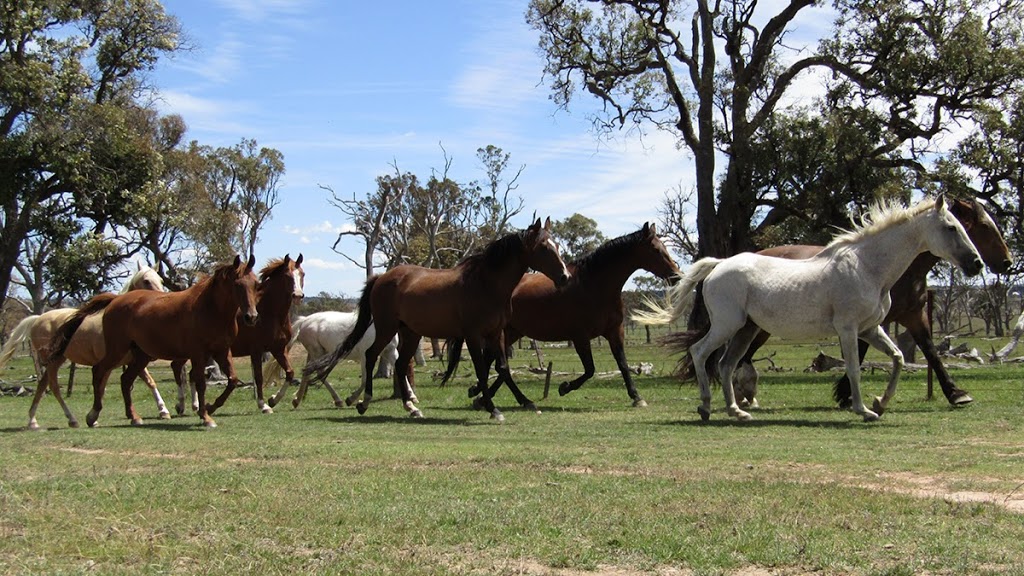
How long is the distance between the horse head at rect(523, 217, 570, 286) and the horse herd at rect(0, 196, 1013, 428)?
0.07ft

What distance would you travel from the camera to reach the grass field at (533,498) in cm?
571

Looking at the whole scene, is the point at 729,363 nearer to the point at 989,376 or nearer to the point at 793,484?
the point at 793,484

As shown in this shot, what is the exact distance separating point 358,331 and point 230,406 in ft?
13.6

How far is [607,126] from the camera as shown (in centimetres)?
3262

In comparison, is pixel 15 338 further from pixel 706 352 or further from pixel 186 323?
pixel 706 352

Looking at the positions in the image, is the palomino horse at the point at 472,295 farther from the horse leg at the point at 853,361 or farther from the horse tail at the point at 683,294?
the horse leg at the point at 853,361

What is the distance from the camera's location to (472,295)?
15.1 meters

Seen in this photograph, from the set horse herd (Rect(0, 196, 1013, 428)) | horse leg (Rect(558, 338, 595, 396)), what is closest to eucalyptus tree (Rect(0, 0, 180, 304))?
horse herd (Rect(0, 196, 1013, 428))

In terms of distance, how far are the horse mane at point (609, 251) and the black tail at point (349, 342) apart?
3.55 metres

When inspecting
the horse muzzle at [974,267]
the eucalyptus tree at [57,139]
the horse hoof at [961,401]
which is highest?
the eucalyptus tree at [57,139]

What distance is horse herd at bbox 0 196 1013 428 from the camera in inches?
496

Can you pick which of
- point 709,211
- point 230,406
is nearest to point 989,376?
point 709,211

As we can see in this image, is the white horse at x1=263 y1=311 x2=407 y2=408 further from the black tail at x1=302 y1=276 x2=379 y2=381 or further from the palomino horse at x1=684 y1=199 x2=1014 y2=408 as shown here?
the palomino horse at x1=684 y1=199 x2=1014 y2=408

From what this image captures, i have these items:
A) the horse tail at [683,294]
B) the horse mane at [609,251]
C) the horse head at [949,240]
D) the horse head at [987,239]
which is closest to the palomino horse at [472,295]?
the horse tail at [683,294]
